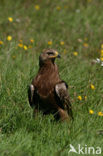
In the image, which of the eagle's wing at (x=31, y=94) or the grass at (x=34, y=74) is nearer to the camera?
the grass at (x=34, y=74)

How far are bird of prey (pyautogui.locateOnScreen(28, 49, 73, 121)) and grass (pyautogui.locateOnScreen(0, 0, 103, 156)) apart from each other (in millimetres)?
186

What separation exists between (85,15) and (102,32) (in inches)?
47.6

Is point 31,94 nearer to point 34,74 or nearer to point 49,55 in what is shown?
point 49,55

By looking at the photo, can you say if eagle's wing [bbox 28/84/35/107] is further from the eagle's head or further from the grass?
the eagle's head

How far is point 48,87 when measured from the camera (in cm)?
486

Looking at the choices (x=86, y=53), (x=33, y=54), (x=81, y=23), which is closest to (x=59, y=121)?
(x=33, y=54)

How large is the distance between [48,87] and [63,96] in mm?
236

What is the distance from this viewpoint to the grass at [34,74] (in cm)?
427

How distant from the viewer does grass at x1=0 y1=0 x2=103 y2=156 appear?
14.0ft

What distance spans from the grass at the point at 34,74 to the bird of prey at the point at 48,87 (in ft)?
0.61

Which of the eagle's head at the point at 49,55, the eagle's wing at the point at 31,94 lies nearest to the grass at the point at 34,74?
the eagle's wing at the point at 31,94

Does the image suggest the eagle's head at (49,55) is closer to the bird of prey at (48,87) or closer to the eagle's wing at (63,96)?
the bird of prey at (48,87)

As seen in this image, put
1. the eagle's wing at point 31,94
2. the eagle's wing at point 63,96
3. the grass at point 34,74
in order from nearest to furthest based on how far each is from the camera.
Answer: the grass at point 34,74 → the eagle's wing at point 63,96 → the eagle's wing at point 31,94

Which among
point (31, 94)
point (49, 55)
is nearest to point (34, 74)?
point (31, 94)
